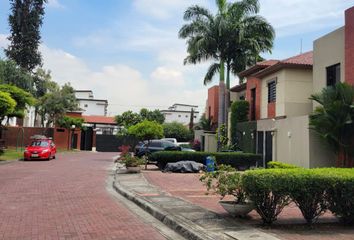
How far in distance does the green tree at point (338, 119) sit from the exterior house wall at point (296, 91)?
597 centimetres

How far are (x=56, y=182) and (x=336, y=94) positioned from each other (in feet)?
39.2

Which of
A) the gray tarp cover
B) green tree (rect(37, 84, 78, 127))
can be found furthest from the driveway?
green tree (rect(37, 84, 78, 127))

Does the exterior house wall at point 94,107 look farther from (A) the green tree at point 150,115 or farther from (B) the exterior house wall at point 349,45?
(B) the exterior house wall at point 349,45

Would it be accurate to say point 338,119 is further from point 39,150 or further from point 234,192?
point 39,150

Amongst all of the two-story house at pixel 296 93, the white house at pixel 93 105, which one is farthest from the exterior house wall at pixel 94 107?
the two-story house at pixel 296 93

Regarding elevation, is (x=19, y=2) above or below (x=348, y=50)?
above

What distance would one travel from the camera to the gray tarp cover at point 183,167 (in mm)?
23672

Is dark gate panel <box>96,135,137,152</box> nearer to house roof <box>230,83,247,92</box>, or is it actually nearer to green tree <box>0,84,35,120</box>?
house roof <box>230,83,247,92</box>

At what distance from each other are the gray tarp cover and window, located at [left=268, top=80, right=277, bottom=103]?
691 centimetres

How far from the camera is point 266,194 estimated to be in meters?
8.56

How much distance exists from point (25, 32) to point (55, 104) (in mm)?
9550

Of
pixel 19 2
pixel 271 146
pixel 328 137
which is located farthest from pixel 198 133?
pixel 328 137

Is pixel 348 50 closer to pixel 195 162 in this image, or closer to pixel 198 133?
pixel 195 162

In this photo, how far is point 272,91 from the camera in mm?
27625
